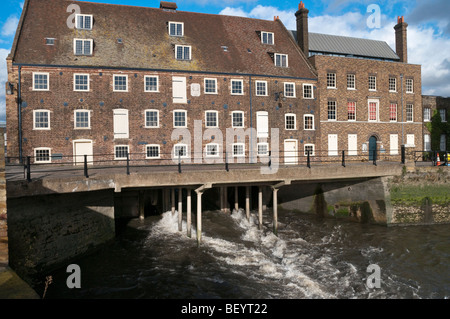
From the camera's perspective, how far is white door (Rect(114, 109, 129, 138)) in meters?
23.0

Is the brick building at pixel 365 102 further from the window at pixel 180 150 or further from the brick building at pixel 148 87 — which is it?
the window at pixel 180 150

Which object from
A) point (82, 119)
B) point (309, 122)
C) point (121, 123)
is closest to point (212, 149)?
point (121, 123)

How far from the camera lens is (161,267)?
12070 millimetres

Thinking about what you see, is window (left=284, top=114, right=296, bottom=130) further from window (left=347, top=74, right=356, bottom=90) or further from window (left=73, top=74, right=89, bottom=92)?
window (left=73, top=74, right=89, bottom=92)

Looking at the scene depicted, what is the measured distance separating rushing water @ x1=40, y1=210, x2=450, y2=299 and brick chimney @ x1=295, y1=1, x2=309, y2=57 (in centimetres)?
1810

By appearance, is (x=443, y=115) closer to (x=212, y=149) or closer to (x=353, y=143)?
(x=353, y=143)

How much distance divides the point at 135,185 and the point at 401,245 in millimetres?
12537

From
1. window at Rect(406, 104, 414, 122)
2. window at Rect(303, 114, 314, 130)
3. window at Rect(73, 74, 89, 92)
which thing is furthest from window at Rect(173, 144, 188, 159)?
window at Rect(406, 104, 414, 122)

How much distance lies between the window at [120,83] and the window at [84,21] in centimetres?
482

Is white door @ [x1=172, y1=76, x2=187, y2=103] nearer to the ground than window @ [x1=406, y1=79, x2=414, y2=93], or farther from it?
nearer to the ground

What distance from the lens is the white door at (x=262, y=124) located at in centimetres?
2609

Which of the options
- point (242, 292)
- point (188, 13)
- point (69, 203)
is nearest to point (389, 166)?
point (242, 292)

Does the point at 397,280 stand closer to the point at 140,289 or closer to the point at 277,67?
the point at 140,289

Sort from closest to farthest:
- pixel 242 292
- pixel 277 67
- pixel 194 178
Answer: pixel 242 292 → pixel 194 178 → pixel 277 67
